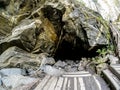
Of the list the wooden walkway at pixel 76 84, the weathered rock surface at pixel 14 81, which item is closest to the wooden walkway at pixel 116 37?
the wooden walkway at pixel 76 84

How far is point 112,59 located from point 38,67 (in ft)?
7.37

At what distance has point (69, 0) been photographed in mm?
8797

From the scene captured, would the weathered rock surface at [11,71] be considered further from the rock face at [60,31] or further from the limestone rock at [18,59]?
the rock face at [60,31]

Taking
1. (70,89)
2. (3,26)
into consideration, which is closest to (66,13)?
(3,26)

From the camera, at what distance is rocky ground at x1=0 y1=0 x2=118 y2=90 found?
6.93 m

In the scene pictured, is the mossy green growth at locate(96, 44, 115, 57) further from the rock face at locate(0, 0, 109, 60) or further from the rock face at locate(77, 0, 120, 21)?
the rock face at locate(77, 0, 120, 21)

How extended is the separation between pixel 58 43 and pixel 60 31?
48 centimetres

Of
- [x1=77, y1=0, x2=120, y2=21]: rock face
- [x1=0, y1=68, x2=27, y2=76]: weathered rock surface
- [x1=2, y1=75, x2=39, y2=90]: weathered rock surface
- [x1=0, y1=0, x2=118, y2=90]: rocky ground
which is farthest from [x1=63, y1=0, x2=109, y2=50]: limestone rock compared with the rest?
[x1=2, y1=75, x2=39, y2=90]: weathered rock surface

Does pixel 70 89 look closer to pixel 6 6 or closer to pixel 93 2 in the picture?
pixel 93 2

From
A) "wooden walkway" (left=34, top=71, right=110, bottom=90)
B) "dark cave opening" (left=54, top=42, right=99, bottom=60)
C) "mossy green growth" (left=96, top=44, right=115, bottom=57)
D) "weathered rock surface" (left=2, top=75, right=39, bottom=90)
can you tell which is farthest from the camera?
"dark cave opening" (left=54, top=42, right=99, bottom=60)

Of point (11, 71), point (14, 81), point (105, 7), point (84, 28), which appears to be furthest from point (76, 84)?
point (105, 7)

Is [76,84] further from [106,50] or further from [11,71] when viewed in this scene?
[106,50]

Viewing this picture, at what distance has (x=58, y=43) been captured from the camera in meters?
8.30

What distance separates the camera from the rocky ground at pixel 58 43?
693 centimetres
